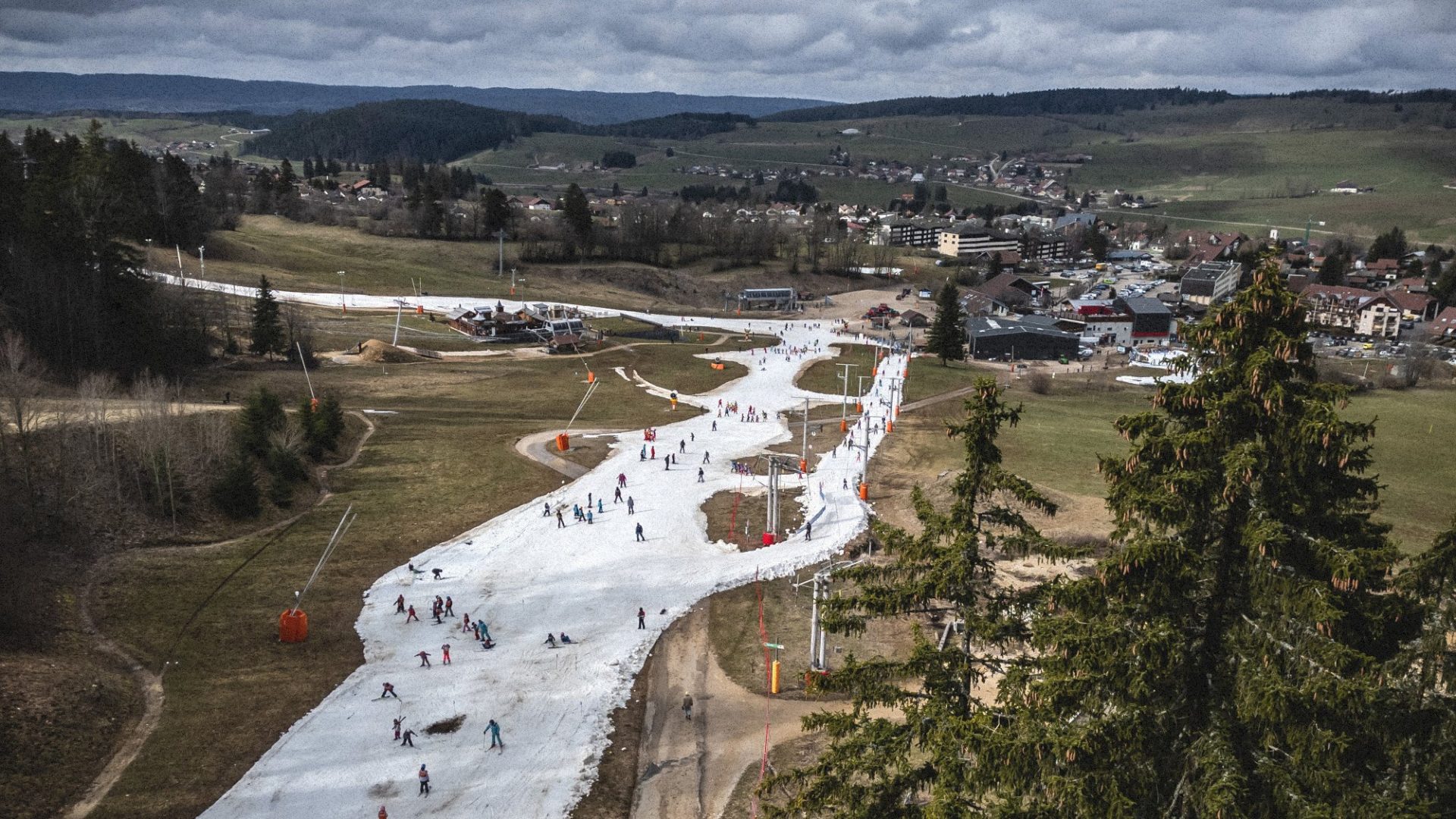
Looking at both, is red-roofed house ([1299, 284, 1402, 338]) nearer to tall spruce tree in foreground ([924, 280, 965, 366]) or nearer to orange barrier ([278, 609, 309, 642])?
tall spruce tree in foreground ([924, 280, 965, 366])

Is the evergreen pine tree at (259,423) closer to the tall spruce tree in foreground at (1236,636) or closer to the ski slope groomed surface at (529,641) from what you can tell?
the ski slope groomed surface at (529,641)

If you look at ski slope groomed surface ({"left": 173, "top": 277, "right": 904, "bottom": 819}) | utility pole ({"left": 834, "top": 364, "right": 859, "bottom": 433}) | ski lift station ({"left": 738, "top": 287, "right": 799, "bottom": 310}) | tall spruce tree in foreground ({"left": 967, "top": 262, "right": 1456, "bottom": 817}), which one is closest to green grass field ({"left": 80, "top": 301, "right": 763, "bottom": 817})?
ski slope groomed surface ({"left": 173, "top": 277, "right": 904, "bottom": 819})

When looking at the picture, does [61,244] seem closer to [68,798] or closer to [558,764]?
[68,798]

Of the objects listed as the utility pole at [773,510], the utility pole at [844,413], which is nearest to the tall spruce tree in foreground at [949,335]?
the utility pole at [844,413]

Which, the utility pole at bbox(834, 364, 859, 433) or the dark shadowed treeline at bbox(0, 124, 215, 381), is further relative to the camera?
the utility pole at bbox(834, 364, 859, 433)

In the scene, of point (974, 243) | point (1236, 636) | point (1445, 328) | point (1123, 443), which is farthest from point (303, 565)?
point (974, 243)

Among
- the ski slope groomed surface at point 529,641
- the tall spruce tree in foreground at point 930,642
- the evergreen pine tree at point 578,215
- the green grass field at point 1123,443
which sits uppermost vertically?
the evergreen pine tree at point 578,215

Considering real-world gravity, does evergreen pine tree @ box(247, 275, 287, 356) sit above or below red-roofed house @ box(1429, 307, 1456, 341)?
above
